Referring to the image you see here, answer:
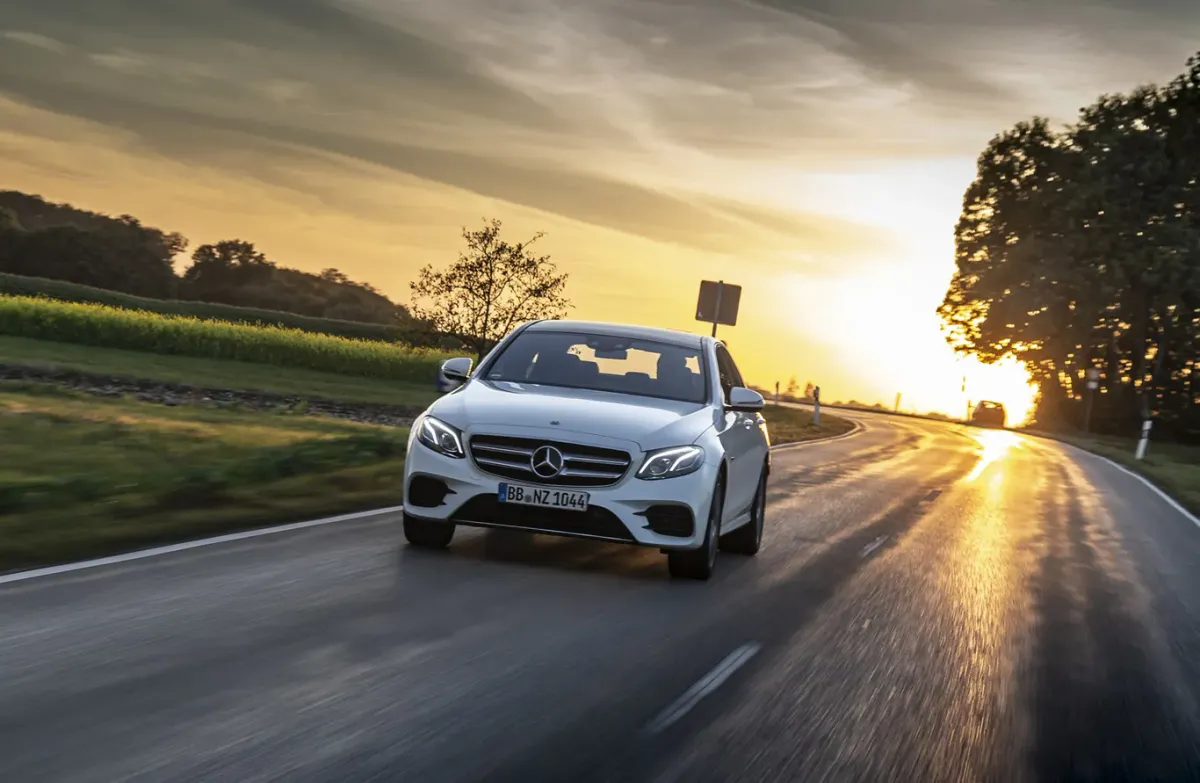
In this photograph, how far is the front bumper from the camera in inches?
350

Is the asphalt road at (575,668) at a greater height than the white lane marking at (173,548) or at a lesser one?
greater

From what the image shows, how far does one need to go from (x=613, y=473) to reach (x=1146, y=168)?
51.1m

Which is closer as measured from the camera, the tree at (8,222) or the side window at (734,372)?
the side window at (734,372)

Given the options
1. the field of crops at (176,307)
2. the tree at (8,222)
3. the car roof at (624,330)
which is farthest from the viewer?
the tree at (8,222)

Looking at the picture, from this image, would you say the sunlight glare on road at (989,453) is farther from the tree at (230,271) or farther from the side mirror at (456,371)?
the tree at (230,271)

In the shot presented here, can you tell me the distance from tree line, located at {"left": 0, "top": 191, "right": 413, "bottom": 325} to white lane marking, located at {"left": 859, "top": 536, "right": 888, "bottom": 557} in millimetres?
66242

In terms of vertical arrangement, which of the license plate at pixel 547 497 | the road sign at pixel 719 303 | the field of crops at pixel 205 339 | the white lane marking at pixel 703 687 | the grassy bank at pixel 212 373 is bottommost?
the grassy bank at pixel 212 373

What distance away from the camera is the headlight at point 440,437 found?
9094 millimetres

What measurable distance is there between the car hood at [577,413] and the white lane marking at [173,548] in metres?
1.74

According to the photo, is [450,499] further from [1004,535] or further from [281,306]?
[281,306]

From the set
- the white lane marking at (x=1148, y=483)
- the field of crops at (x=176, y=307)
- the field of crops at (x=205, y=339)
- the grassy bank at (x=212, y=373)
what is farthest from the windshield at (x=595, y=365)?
the field of crops at (x=176, y=307)

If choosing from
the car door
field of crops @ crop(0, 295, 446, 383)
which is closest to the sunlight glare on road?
the car door

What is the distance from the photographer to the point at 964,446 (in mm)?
38031

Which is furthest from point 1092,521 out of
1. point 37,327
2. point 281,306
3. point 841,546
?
point 281,306
